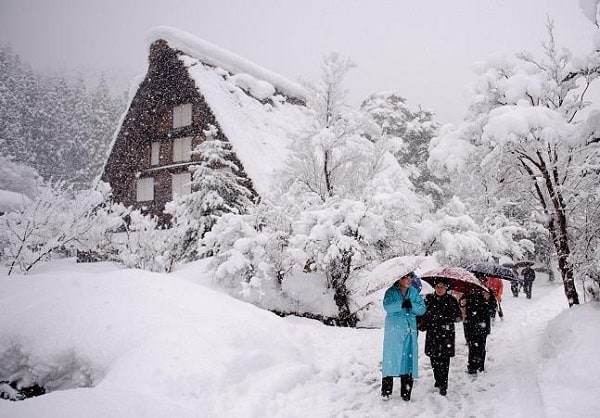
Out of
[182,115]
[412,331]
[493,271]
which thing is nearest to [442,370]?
[412,331]

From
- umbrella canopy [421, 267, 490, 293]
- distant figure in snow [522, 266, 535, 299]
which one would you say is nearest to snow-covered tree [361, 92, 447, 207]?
distant figure in snow [522, 266, 535, 299]

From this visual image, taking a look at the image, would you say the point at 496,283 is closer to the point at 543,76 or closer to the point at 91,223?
the point at 543,76

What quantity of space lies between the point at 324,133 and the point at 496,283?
233 inches

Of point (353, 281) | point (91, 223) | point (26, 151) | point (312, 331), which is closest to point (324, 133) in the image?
point (353, 281)

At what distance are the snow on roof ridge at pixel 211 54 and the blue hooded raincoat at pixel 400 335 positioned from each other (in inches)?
657

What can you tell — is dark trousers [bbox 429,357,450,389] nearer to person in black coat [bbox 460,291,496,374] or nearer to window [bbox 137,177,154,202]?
person in black coat [bbox 460,291,496,374]

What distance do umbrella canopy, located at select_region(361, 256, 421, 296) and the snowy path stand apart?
1.45m

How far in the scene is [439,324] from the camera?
5.21 m

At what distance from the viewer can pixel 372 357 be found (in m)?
7.18

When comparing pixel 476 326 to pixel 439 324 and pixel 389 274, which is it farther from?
pixel 389 274

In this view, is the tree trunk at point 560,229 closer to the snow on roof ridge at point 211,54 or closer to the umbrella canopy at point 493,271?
the umbrella canopy at point 493,271

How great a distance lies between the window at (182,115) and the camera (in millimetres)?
21198

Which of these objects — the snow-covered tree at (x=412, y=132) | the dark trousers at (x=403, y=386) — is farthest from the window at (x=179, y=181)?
the dark trousers at (x=403, y=386)

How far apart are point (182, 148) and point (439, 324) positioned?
18.8 m
